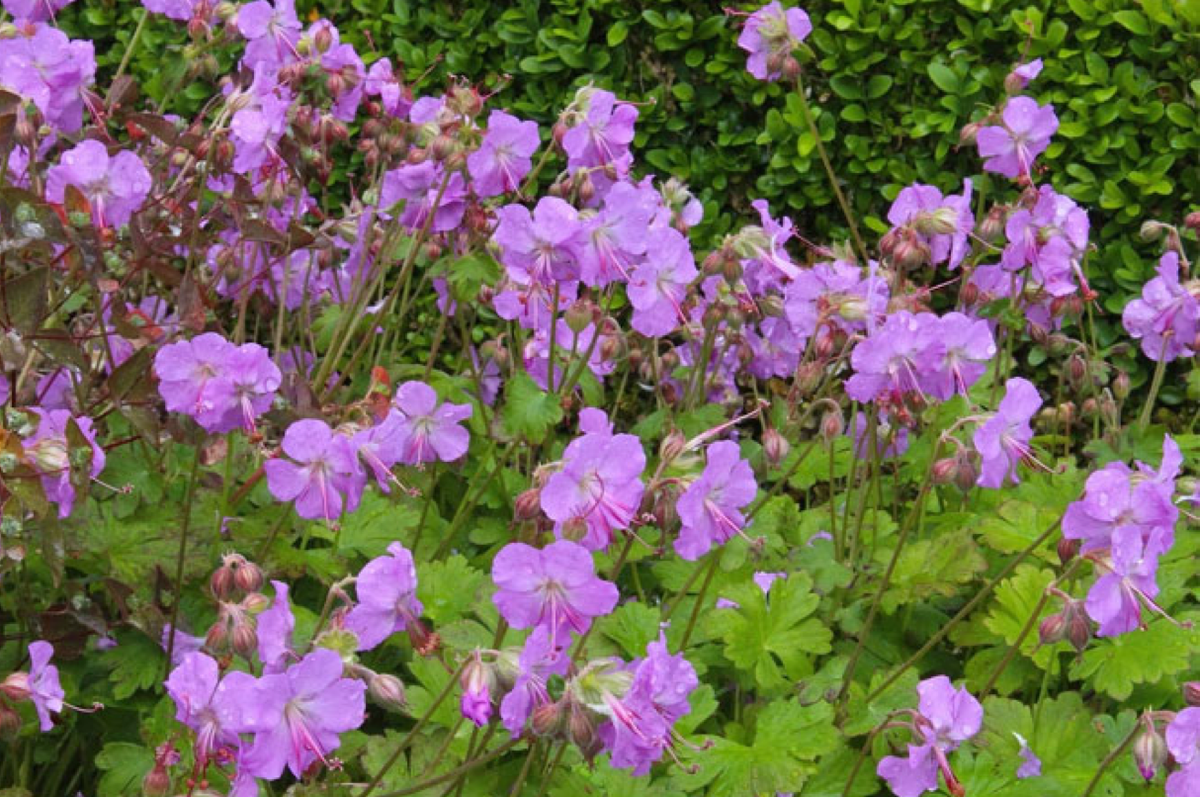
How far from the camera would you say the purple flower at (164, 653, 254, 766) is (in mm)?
1474

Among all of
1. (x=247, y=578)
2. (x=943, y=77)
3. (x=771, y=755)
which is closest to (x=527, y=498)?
(x=247, y=578)

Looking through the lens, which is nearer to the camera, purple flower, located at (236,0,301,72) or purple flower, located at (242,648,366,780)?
purple flower, located at (242,648,366,780)

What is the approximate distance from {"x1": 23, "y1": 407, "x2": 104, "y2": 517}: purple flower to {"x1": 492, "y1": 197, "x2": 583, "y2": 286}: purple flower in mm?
593

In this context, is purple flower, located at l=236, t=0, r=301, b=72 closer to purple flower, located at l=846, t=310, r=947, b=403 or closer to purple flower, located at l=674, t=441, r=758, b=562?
purple flower, located at l=846, t=310, r=947, b=403

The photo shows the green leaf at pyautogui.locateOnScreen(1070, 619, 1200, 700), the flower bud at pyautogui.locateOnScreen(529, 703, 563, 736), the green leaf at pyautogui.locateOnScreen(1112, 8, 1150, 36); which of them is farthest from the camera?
the green leaf at pyautogui.locateOnScreen(1112, 8, 1150, 36)

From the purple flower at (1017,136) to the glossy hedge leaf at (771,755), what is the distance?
→ 3.68 ft

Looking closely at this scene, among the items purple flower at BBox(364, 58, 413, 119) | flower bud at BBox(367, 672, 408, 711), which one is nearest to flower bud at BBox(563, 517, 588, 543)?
flower bud at BBox(367, 672, 408, 711)

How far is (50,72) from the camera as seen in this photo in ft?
7.55

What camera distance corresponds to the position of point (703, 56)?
4.60 m

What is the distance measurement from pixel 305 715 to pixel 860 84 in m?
3.40

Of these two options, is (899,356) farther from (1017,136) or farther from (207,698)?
(207,698)

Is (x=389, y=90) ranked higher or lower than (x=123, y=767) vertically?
higher

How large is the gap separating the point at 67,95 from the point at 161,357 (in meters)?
0.69

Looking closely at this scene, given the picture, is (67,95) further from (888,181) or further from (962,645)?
(888,181)
